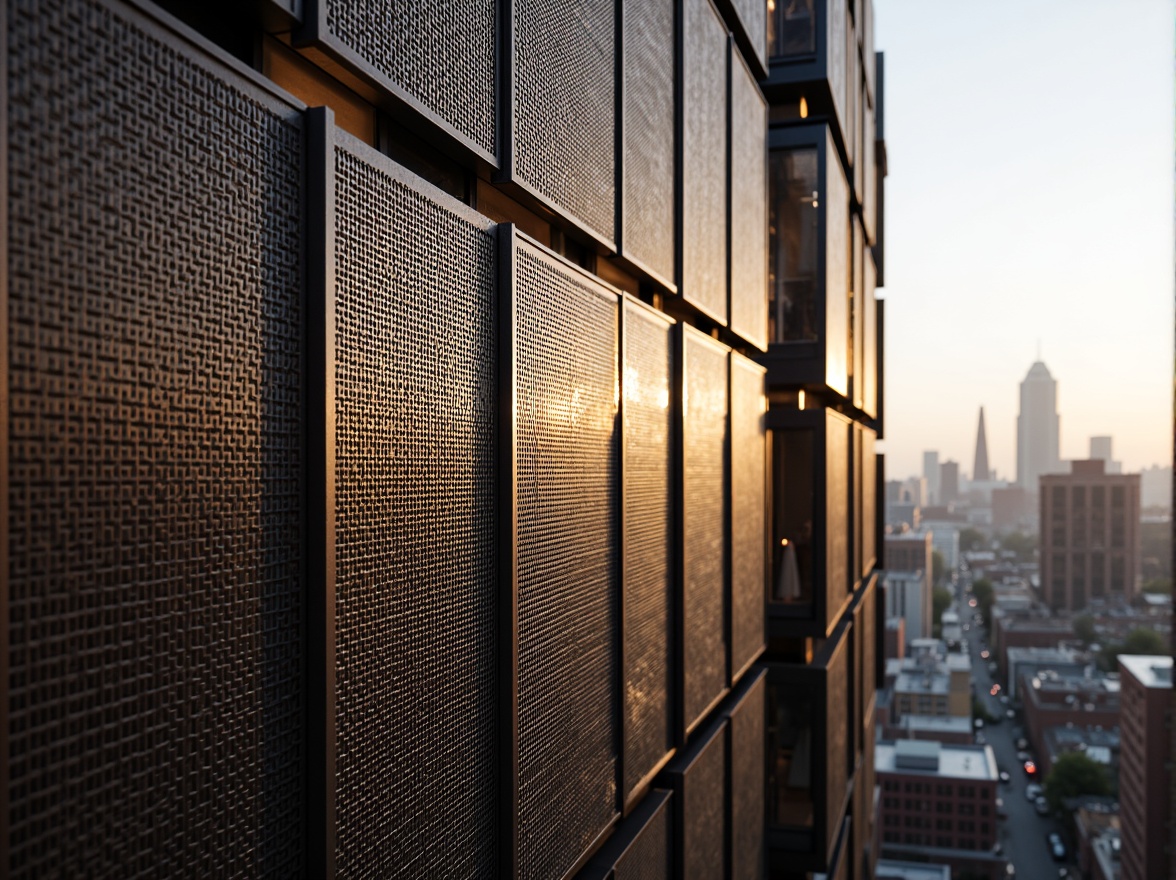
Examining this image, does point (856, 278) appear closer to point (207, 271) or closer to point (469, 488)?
point (469, 488)

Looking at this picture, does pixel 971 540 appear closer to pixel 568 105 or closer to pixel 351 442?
pixel 568 105

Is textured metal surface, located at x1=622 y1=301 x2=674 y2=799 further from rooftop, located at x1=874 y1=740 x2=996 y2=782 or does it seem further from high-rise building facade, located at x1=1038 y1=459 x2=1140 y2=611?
high-rise building facade, located at x1=1038 y1=459 x2=1140 y2=611

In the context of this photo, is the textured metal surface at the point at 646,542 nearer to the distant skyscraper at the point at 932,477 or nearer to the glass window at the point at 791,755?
the glass window at the point at 791,755

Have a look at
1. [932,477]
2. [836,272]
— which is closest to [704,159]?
[836,272]

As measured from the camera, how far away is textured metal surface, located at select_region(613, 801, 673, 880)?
10.2 ft

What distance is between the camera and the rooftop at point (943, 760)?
1791 inches

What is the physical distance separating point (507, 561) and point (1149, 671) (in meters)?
43.5

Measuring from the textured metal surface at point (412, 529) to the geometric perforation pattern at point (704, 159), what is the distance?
213 centimetres

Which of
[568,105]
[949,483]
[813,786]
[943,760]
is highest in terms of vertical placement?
[568,105]

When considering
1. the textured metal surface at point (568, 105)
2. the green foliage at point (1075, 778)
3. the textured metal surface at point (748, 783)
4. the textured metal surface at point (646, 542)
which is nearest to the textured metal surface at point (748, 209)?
the textured metal surface at point (646, 542)

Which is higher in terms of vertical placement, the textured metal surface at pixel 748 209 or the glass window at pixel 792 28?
the glass window at pixel 792 28

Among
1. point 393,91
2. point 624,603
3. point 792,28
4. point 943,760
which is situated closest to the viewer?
point 393,91

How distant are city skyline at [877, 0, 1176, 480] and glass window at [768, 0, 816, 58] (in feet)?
22.0

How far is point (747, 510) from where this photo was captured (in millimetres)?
5363
